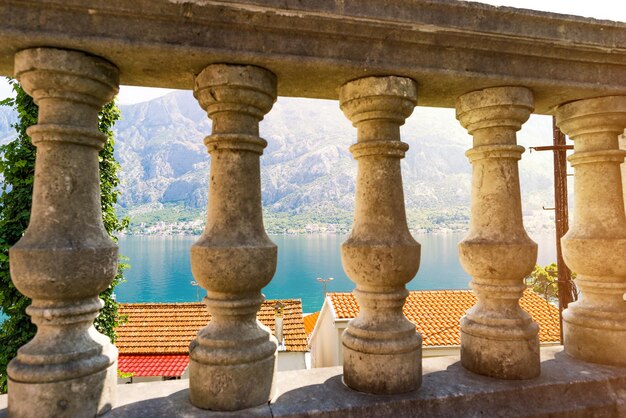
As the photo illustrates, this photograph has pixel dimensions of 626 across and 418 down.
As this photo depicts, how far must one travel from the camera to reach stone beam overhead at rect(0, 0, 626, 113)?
6.09 ft

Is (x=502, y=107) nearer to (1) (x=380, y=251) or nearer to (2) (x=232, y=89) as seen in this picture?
(1) (x=380, y=251)

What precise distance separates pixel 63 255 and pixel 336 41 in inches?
66.7

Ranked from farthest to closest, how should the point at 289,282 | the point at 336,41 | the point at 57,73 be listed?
the point at 289,282 → the point at 336,41 → the point at 57,73

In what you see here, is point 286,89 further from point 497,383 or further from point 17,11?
point 497,383

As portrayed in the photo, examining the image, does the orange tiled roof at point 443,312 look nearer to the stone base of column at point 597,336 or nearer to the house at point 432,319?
the house at point 432,319

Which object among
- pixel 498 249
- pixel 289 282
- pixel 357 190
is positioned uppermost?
pixel 357 190

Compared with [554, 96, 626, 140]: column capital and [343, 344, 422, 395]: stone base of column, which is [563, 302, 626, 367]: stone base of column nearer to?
[554, 96, 626, 140]: column capital

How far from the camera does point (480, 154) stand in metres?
2.41

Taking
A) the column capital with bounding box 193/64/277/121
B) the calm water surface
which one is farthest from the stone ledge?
the calm water surface

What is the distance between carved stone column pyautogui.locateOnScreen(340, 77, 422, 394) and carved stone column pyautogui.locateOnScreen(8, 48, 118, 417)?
49.2 inches

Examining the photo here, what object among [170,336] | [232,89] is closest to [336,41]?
[232,89]

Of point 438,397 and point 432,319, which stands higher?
point 438,397

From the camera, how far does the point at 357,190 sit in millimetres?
2232

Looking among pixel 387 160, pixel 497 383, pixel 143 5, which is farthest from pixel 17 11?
pixel 497 383
